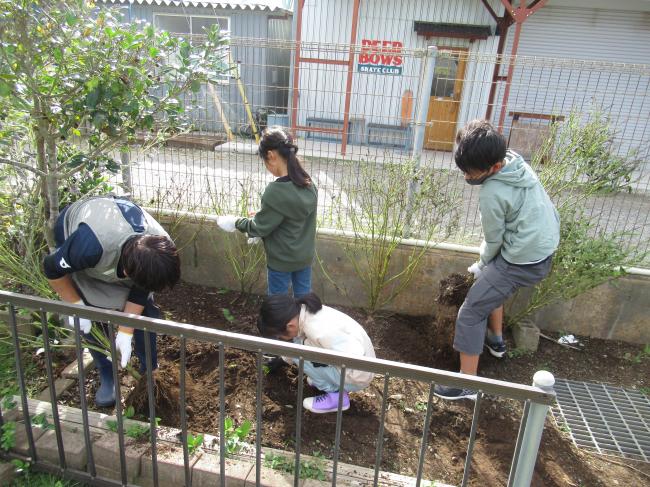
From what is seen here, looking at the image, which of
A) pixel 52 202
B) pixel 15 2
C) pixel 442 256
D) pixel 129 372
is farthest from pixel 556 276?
pixel 15 2

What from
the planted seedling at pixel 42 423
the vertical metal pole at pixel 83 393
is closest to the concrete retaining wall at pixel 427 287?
the planted seedling at pixel 42 423

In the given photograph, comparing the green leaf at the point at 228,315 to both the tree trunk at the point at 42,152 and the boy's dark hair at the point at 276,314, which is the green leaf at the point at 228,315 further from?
the tree trunk at the point at 42,152

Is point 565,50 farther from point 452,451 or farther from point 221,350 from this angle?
point 221,350

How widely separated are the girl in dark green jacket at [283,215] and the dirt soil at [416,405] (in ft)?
2.08

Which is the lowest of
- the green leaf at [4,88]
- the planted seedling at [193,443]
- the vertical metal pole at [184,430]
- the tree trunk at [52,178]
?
the planted seedling at [193,443]

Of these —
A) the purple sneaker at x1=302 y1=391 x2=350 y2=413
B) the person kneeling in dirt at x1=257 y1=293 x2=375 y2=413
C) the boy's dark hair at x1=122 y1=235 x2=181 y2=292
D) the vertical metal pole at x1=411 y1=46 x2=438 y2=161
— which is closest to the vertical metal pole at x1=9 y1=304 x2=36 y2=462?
the boy's dark hair at x1=122 y1=235 x2=181 y2=292

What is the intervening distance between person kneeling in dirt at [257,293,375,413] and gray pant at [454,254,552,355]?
622 millimetres

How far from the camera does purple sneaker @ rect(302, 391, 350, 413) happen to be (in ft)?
8.34

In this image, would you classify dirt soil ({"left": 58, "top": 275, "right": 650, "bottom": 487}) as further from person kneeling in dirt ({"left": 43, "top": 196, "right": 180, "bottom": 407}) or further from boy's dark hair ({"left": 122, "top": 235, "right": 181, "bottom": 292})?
boy's dark hair ({"left": 122, "top": 235, "right": 181, "bottom": 292})

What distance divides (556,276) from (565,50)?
8.71 metres

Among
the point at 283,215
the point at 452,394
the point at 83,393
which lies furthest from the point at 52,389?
the point at 452,394

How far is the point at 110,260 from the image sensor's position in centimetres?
216

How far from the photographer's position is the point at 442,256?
145 inches

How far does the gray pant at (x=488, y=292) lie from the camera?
271cm
